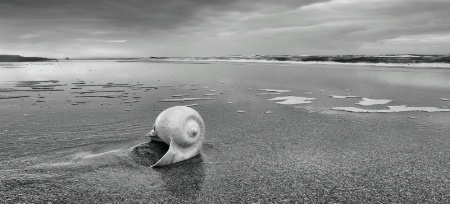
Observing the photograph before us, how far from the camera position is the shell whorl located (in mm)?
4000

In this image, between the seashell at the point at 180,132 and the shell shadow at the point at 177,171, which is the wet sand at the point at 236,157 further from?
the seashell at the point at 180,132

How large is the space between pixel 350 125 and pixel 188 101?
4.67 metres

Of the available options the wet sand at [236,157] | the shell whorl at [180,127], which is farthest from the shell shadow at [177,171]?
the shell whorl at [180,127]

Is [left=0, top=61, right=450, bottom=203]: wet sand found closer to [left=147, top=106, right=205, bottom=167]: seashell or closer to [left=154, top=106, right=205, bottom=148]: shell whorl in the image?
[left=147, top=106, right=205, bottom=167]: seashell

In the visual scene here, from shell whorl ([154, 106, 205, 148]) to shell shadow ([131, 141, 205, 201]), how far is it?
0.26 m

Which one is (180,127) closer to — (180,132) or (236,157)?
(180,132)

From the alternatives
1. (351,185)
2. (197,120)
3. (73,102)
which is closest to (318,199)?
(351,185)

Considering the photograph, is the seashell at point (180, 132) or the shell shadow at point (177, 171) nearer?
the shell shadow at point (177, 171)

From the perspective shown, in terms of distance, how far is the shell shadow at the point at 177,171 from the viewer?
3.16 meters

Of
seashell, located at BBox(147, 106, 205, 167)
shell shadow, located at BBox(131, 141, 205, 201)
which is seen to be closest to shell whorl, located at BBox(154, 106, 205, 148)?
seashell, located at BBox(147, 106, 205, 167)

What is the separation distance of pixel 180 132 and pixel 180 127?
7 cm

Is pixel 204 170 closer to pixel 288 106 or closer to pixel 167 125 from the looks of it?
pixel 167 125

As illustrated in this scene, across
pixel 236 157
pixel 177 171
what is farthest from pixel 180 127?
pixel 236 157

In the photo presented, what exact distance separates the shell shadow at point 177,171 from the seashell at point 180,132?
110 millimetres
